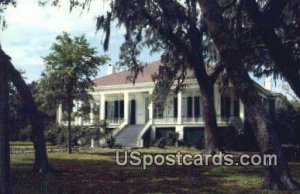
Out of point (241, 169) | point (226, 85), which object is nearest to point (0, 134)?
point (241, 169)

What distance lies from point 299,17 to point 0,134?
15.0m

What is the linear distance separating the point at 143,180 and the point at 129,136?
2889 cm

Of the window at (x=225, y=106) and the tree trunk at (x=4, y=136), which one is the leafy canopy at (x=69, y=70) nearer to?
the window at (x=225, y=106)

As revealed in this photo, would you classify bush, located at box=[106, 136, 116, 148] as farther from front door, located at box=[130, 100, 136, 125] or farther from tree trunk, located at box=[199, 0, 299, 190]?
tree trunk, located at box=[199, 0, 299, 190]

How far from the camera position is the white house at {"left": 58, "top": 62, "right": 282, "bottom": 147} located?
4447 centimetres

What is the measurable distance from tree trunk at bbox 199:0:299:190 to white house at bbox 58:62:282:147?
25.4 m

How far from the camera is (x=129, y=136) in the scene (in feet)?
150

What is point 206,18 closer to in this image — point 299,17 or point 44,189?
point 44,189

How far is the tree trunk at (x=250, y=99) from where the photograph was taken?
47.7 ft

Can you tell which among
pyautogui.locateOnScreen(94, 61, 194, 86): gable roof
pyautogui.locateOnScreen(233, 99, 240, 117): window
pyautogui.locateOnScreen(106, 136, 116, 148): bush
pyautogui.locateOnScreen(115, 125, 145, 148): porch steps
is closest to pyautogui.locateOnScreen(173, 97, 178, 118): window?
pyautogui.locateOnScreen(94, 61, 194, 86): gable roof

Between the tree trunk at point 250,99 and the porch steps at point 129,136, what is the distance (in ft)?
93.5

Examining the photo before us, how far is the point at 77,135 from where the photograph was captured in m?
42.8

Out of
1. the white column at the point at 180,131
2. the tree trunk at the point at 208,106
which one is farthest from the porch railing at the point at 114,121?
the tree trunk at the point at 208,106

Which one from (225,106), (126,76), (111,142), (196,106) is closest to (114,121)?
(126,76)
